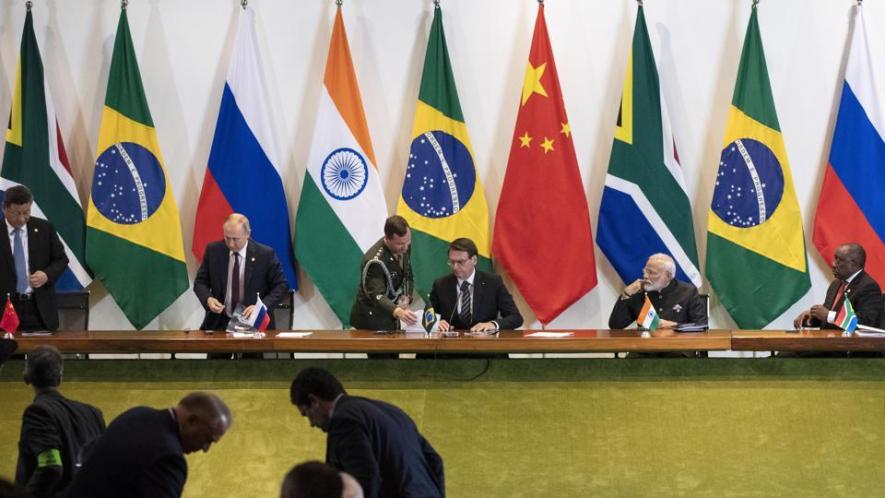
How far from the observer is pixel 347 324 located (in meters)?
8.58

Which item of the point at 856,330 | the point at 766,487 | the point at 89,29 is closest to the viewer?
the point at 766,487

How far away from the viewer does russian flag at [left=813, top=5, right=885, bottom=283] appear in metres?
8.18

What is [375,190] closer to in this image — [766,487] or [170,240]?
[170,240]

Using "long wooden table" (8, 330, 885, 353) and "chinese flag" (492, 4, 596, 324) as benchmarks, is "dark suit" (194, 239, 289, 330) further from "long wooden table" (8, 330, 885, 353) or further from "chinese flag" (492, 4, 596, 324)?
"chinese flag" (492, 4, 596, 324)

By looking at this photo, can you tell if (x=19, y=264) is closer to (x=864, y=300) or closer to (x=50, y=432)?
(x=50, y=432)

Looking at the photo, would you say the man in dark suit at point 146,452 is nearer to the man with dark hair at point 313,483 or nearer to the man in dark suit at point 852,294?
the man with dark hair at point 313,483

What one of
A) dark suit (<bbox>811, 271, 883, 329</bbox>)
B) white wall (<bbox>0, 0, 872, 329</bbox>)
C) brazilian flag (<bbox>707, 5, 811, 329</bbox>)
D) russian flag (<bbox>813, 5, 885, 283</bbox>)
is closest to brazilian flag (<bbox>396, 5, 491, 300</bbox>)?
white wall (<bbox>0, 0, 872, 329</bbox>)

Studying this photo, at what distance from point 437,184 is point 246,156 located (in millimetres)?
1339

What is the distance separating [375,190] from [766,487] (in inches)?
150

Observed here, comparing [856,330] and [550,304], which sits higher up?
[856,330]

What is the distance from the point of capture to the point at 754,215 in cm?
828

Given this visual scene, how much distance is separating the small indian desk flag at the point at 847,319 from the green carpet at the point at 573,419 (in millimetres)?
472

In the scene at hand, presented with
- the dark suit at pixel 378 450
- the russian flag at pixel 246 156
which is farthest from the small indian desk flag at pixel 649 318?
the russian flag at pixel 246 156

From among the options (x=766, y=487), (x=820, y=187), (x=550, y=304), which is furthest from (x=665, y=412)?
(x=820, y=187)
